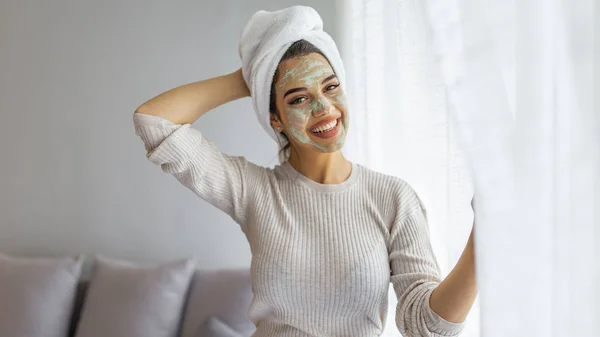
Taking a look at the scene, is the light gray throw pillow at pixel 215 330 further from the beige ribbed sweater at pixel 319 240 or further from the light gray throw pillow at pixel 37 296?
the beige ribbed sweater at pixel 319 240

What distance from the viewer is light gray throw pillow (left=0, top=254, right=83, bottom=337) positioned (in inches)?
94.7

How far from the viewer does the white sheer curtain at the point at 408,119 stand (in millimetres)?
1245

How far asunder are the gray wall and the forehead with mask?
137 cm

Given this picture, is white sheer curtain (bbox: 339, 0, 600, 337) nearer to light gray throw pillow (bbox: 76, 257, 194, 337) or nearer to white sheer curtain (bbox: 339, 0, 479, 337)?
white sheer curtain (bbox: 339, 0, 479, 337)

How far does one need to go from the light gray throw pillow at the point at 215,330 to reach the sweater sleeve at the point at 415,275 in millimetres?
1123

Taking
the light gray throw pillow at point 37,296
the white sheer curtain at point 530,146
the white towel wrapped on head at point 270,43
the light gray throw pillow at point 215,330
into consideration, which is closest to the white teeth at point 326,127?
the white towel wrapped on head at point 270,43

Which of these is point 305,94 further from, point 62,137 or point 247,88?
point 62,137

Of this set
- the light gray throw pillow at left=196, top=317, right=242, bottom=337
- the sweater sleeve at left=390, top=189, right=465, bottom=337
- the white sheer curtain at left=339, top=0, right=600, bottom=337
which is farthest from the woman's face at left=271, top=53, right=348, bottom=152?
the light gray throw pillow at left=196, top=317, right=242, bottom=337

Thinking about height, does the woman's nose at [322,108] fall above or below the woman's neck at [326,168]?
above

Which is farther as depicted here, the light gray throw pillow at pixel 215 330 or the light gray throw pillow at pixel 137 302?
the light gray throw pillow at pixel 137 302

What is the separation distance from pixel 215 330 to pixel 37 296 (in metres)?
0.79

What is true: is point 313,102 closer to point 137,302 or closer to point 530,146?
point 530,146

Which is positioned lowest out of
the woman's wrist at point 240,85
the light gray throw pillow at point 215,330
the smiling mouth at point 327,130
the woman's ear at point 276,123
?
the light gray throw pillow at point 215,330

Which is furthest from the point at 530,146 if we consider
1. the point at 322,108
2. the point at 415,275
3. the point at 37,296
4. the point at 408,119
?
the point at 37,296
